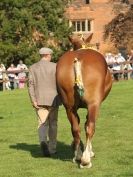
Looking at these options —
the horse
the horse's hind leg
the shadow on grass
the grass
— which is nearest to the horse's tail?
the horse

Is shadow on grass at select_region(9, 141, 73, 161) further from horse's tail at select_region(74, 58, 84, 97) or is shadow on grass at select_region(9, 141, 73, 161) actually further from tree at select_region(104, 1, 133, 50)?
tree at select_region(104, 1, 133, 50)

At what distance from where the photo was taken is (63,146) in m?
12.7

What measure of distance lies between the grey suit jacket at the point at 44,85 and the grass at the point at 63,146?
42.5 inches

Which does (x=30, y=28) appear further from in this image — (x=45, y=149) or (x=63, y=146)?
(x=45, y=149)

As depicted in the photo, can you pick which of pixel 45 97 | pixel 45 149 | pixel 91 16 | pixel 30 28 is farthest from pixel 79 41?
pixel 91 16

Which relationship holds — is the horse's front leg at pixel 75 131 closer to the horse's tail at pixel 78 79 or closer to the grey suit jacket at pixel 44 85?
the horse's tail at pixel 78 79

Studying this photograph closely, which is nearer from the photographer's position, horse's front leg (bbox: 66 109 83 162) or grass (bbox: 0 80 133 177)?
grass (bbox: 0 80 133 177)

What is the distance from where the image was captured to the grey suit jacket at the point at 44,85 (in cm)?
1143

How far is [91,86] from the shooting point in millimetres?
10047

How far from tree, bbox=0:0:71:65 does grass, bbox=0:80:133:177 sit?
2223 centimetres

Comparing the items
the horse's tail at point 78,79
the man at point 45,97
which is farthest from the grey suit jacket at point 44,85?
the horse's tail at point 78,79

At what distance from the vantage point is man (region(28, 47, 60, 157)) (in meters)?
11.4

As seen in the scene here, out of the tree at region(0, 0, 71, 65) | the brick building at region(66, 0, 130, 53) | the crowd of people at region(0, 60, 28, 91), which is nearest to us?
Answer: the crowd of people at region(0, 60, 28, 91)

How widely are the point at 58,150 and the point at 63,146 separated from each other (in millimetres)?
526
